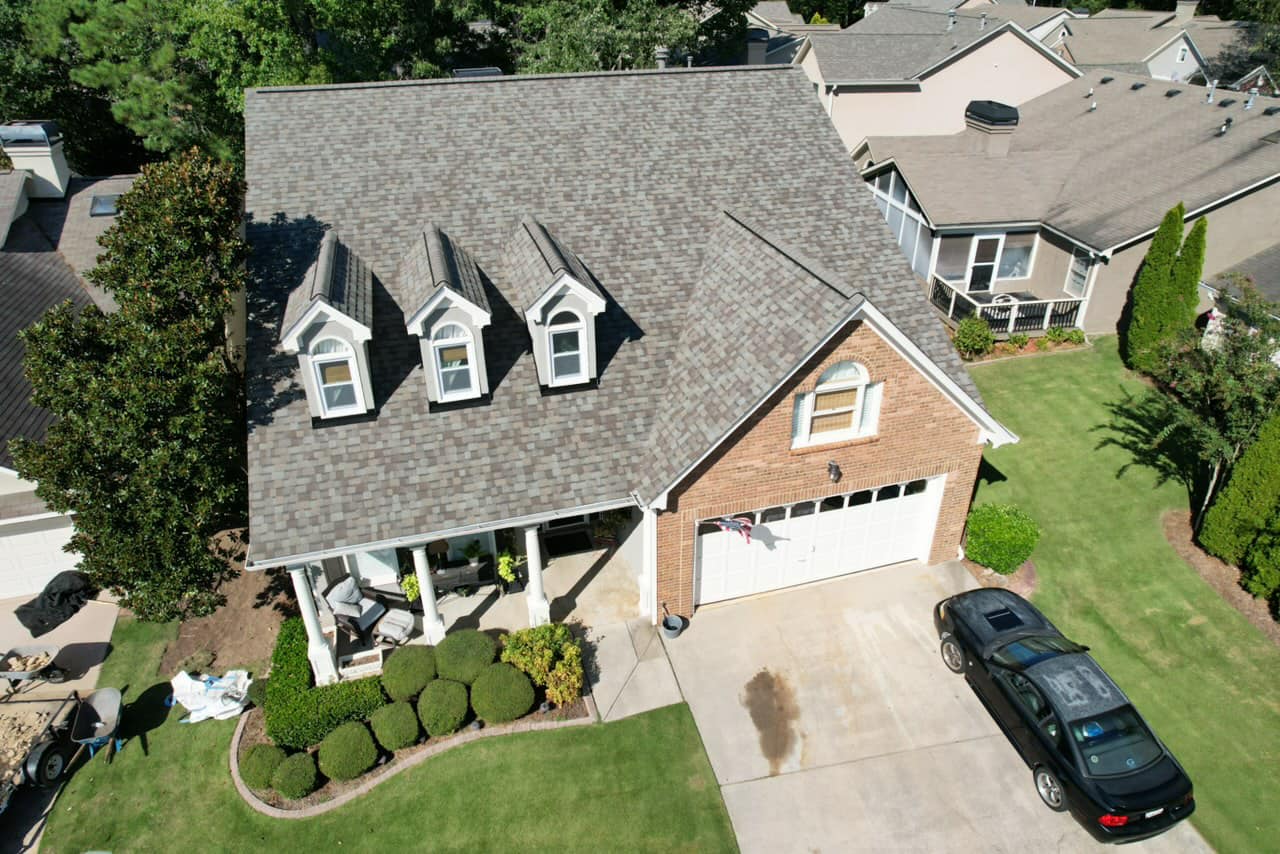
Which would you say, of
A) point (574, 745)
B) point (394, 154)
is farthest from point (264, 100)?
point (574, 745)

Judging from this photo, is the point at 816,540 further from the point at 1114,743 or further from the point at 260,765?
the point at 260,765

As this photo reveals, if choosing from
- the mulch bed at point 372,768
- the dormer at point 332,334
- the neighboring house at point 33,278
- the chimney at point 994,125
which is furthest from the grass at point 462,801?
the chimney at point 994,125

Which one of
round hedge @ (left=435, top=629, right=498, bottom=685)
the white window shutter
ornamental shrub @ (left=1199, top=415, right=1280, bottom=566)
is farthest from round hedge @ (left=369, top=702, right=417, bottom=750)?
ornamental shrub @ (left=1199, top=415, right=1280, bottom=566)

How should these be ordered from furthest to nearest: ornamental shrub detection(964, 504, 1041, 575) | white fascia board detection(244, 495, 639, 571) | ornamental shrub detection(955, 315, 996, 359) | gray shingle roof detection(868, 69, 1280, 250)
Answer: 1. gray shingle roof detection(868, 69, 1280, 250)
2. ornamental shrub detection(955, 315, 996, 359)
3. ornamental shrub detection(964, 504, 1041, 575)
4. white fascia board detection(244, 495, 639, 571)

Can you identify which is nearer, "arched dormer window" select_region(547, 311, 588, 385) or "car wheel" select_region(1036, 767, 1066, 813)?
"car wheel" select_region(1036, 767, 1066, 813)

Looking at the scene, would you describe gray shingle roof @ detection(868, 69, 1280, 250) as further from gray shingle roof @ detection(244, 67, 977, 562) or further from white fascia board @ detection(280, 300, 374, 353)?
white fascia board @ detection(280, 300, 374, 353)

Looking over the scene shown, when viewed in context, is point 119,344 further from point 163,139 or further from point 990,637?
point 163,139
